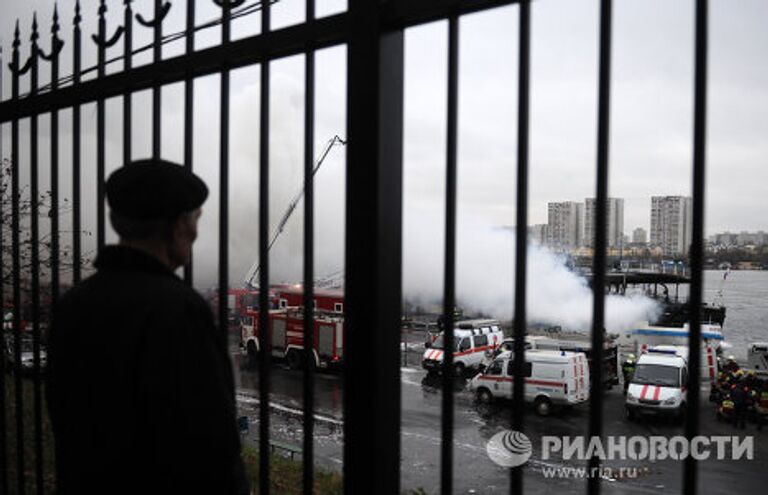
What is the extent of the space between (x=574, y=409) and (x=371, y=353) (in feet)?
54.4

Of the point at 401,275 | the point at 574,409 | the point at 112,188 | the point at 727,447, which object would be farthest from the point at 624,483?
the point at 112,188

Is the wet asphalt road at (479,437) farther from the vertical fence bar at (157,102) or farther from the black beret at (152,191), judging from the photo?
the black beret at (152,191)

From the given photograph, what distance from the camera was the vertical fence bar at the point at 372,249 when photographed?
1.64 meters

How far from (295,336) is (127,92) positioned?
19.0m

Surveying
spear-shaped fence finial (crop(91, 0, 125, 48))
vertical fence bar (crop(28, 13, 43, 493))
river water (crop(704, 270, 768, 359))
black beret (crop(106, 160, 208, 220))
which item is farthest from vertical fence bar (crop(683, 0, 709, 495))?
river water (crop(704, 270, 768, 359))

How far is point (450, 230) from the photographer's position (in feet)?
5.19

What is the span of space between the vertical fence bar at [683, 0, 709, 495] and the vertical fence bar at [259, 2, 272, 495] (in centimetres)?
121

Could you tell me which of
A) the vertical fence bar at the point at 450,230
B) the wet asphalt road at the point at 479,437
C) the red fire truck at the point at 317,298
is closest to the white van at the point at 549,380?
the wet asphalt road at the point at 479,437

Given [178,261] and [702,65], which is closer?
[702,65]

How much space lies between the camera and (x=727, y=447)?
44.3 feet

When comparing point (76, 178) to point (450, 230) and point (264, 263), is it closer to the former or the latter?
point (264, 263)

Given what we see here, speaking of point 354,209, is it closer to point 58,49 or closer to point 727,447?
point 58,49

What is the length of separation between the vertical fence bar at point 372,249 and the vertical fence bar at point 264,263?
0.32m

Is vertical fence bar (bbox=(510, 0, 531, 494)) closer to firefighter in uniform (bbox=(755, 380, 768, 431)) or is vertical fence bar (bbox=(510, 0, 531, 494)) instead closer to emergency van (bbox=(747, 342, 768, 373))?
firefighter in uniform (bbox=(755, 380, 768, 431))
